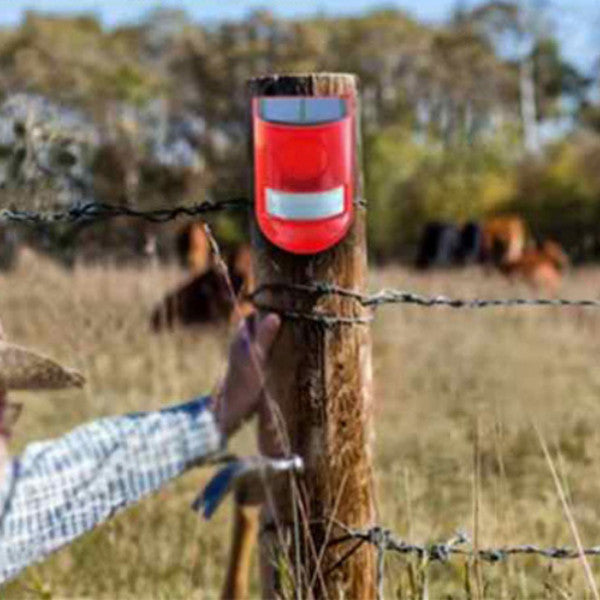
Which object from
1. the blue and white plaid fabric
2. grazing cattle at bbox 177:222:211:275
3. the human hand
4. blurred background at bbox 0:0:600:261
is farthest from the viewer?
blurred background at bbox 0:0:600:261

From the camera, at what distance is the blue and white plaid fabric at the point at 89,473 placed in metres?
2.64

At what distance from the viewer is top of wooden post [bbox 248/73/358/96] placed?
95.1 inches

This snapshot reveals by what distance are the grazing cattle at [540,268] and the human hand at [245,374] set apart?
40.4 feet

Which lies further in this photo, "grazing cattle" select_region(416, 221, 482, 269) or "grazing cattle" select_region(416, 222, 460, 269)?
"grazing cattle" select_region(416, 222, 460, 269)

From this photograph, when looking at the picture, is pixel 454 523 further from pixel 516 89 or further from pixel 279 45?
pixel 516 89

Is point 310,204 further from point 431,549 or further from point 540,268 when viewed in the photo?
point 540,268

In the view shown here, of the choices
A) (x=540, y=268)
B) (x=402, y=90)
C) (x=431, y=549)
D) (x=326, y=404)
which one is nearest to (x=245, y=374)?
(x=326, y=404)

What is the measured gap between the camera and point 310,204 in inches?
94.3

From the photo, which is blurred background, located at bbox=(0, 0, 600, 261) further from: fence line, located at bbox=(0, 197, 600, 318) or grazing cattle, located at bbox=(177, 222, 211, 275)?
fence line, located at bbox=(0, 197, 600, 318)

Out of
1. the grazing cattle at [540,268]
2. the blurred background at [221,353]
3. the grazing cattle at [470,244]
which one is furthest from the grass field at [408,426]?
the grazing cattle at [470,244]

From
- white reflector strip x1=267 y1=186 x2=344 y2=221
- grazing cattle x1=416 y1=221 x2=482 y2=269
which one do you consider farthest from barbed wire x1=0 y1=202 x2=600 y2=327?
grazing cattle x1=416 y1=221 x2=482 y2=269

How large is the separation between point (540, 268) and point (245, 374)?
13.7 metres

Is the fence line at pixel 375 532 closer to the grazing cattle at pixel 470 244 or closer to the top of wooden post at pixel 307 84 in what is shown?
the top of wooden post at pixel 307 84

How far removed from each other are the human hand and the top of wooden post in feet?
1.23
